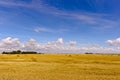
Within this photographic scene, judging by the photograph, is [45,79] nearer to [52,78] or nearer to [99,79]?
[52,78]

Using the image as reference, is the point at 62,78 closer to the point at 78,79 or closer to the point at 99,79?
the point at 78,79

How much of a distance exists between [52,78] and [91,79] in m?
4.43

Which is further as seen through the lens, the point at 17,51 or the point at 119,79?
the point at 17,51

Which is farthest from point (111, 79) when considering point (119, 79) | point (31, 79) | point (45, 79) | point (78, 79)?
point (31, 79)

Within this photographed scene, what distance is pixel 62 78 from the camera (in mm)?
25875

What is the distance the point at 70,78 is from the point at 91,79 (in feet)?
8.00

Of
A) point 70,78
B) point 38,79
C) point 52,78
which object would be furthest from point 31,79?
point 70,78

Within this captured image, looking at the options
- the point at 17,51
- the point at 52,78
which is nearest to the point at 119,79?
the point at 52,78

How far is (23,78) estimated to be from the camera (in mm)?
26016

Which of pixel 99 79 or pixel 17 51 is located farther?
pixel 17 51

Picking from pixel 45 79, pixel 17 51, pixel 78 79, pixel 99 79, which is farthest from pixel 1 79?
pixel 17 51

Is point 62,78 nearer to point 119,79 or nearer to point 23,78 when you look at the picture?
point 23,78

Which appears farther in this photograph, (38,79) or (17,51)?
(17,51)

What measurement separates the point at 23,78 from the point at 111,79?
32.8 ft
